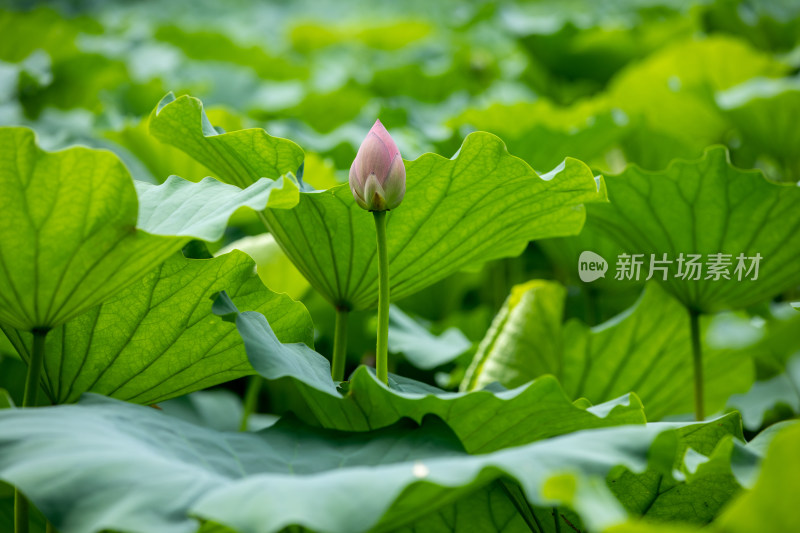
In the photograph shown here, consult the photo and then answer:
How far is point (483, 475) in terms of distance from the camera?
54 cm

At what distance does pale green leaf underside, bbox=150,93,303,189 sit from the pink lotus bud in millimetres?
107

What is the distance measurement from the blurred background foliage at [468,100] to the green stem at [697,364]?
8 centimetres

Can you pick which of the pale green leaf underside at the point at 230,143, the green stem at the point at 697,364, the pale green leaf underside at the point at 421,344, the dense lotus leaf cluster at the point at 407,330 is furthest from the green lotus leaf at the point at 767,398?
the pale green leaf underside at the point at 230,143

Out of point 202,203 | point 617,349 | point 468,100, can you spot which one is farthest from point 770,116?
point 202,203

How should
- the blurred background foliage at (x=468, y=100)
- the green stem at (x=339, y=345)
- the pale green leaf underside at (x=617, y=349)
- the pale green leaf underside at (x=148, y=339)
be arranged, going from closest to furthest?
the pale green leaf underside at (x=148, y=339) → the green stem at (x=339, y=345) → the pale green leaf underside at (x=617, y=349) → the blurred background foliage at (x=468, y=100)

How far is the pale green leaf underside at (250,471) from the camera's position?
1.55 feet

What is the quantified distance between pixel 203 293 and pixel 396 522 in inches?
12.3

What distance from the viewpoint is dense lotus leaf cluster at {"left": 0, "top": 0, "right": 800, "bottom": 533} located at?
20.1 inches

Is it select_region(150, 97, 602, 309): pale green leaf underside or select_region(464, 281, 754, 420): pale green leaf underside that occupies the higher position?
select_region(150, 97, 602, 309): pale green leaf underside

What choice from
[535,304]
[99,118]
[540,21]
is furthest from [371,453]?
[540,21]

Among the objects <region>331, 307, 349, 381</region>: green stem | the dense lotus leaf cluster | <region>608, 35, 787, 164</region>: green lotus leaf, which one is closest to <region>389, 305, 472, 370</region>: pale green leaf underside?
the dense lotus leaf cluster

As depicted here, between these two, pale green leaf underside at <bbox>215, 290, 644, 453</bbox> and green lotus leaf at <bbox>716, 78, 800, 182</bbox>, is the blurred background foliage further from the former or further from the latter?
pale green leaf underside at <bbox>215, 290, 644, 453</bbox>

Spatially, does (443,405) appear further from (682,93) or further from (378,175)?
(682,93)

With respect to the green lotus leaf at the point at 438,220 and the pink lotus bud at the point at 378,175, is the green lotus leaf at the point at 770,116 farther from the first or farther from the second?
the pink lotus bud at the point at 378,175
